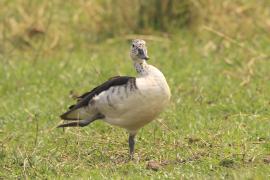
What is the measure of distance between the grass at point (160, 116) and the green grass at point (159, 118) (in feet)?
0.03

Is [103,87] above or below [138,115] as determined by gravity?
above

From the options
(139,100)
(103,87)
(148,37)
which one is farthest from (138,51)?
(148,37)

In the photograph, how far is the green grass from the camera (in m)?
6.32

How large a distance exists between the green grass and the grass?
10mm

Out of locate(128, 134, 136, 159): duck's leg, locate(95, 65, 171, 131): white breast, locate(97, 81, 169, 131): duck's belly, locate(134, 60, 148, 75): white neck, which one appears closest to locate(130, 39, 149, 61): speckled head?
locate(134, 60, 148, 75): white neck

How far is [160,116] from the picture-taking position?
26.1 feet

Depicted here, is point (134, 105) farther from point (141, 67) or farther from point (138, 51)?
point (138, 51)

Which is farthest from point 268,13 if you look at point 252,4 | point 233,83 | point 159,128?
point 159,128

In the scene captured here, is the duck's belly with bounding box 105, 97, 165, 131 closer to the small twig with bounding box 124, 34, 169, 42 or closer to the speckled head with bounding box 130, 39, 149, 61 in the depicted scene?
the speckled head with bounding box 130, 39, 149, 61

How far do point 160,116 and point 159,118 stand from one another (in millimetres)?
100

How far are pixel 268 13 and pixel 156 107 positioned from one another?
5628 mm

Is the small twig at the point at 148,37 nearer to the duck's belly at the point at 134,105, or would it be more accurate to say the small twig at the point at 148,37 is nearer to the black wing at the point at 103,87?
the black wing at the point at 103,87

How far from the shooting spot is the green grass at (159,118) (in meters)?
6.32

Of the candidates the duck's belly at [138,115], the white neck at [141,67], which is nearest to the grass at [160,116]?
the duck's belly at [138,115]
